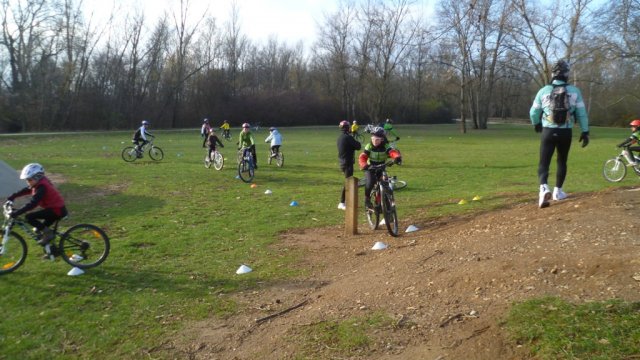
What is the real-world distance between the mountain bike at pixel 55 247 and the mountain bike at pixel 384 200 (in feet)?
13.9

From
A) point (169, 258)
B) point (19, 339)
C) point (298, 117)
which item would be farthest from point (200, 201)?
point (298, 117)

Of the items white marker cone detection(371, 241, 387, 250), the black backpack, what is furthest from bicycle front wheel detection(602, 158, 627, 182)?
white marker cone detection(371, 241, 387, 250)

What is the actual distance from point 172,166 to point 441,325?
17.3 meters

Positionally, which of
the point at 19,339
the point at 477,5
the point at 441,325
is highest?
the point at 477,5

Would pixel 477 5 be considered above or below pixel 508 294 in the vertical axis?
above

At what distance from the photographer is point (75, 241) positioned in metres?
6.72

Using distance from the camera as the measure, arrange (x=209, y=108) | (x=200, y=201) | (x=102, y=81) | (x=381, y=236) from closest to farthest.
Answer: (x=381, y=236)
(x=200, y=201)
(x=102, y=81)
(x=209, y=108)

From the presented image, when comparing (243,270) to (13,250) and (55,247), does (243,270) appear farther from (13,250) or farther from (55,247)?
(13,250)

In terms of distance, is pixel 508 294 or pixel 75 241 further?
pixel 75 241

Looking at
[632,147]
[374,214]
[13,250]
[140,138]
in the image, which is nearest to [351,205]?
[374,214]

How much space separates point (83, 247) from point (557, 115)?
265 inches

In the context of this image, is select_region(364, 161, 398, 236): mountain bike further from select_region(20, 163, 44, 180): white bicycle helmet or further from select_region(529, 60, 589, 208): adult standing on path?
select_region(20, 163, 44, 180): white bicycle helmet

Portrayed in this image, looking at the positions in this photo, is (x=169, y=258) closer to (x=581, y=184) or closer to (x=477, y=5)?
(x=477, y=5)

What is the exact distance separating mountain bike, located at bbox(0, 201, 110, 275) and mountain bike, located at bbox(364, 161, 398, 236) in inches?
167
